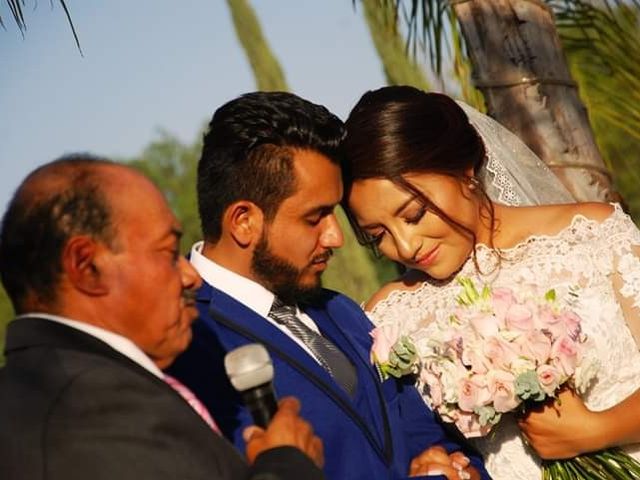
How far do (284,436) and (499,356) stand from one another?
161cm

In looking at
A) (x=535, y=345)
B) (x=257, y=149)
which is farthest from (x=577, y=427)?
(x=257, y=149)

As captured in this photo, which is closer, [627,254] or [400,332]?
[400,332]

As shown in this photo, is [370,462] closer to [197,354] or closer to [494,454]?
[197,354]

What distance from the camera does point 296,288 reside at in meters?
5.00

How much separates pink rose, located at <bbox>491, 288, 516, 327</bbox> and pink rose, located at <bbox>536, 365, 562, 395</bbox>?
0.22 m

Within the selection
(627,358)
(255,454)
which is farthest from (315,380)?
(627,358)

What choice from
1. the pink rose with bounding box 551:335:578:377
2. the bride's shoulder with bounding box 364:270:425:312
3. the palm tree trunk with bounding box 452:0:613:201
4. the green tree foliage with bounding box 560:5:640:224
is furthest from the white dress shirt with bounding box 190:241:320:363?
the green tree foliage with bounding box 560:5:640:224

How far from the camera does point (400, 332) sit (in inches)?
205

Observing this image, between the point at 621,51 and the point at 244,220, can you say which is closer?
the point at 244,220

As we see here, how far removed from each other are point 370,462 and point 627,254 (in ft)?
5.11

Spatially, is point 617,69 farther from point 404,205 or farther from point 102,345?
point 102,345

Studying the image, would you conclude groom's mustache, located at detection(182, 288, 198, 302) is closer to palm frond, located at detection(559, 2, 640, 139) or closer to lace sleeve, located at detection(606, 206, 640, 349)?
lace sleeve, located at detection(606, 206, 640, 349)

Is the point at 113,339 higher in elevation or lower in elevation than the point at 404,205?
higher

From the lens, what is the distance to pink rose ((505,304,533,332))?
16.3 feet
